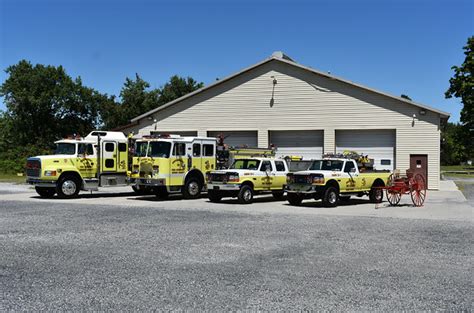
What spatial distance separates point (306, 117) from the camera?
32.3m

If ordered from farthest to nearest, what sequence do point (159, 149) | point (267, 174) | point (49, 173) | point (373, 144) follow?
1. point (373, 144)
2. point (49, 173)
3. point (159, 149)
4. point (267, 174)

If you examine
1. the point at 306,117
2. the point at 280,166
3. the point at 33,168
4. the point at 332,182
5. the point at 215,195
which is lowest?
the point at 215,195

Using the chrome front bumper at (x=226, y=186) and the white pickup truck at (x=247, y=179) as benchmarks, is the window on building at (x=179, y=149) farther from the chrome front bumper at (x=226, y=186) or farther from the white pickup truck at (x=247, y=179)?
the chrome front bumper at (x=226, y=186)

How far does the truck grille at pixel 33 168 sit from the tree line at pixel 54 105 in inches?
1672

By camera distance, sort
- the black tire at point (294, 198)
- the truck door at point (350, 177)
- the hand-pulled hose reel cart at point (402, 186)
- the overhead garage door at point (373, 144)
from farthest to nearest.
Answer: the overhead garage door at point (373, 144)
the hand-pulled hose reel cart at point (402, 186)
the black tire at point (294, 198)
the truck door at point (350, 177)

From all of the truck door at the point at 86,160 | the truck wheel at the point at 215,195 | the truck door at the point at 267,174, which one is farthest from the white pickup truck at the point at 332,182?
the truck door at the point at 86,160

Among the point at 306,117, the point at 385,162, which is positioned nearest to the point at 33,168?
the point at 306,117

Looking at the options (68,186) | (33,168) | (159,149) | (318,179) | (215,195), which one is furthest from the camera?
(68,186)

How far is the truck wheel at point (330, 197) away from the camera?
1930cm

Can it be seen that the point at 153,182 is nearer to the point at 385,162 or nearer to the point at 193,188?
the point at 193,188

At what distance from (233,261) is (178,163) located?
518 inches

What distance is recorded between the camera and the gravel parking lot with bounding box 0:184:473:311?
667 cm

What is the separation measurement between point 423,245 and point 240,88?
24174mm

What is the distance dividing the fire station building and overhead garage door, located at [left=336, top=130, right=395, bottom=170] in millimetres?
55
